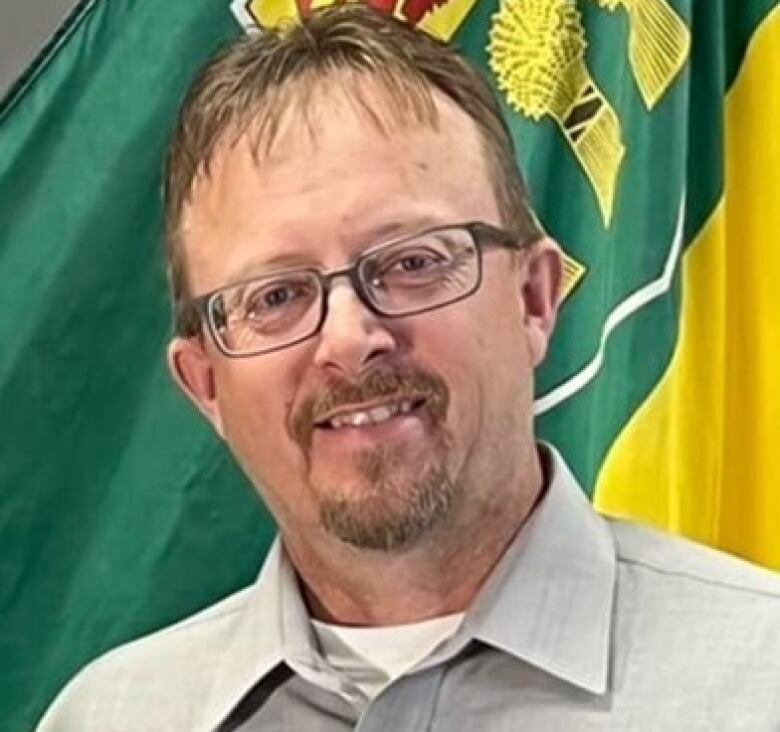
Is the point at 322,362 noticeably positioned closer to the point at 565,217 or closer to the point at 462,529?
the point at 462,529

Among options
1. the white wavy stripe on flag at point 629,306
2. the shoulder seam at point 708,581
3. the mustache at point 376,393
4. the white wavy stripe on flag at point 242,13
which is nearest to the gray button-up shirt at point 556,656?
the shoulder seam at point 708,581

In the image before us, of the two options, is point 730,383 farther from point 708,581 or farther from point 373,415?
point 373,415

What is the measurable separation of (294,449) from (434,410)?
0.08 metres

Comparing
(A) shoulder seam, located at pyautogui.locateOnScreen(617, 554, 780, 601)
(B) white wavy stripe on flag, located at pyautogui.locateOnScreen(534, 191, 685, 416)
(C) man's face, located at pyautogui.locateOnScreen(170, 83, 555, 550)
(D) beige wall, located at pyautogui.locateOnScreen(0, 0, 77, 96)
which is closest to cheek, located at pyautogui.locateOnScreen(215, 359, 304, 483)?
(C) man's face, located at pyautogui.locateOnScreen(170, 83, 555, 550)

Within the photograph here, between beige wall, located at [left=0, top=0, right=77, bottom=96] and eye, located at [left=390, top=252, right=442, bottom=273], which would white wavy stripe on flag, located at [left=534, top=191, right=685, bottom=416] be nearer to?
eye, located at [left=390, top=252, right=442, bottom=273]

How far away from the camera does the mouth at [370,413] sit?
3.23ft

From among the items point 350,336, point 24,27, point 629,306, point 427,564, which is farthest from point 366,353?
point 24,27

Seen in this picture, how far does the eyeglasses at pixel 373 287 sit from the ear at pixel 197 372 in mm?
54

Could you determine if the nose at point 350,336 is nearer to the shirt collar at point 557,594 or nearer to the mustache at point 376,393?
the mustache at point 376,393

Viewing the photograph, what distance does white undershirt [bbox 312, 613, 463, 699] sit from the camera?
1070mm

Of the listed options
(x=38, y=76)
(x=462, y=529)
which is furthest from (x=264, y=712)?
(x=38, y=76)

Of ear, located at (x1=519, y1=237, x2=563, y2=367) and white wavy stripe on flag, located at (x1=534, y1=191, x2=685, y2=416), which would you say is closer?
ear, located at (x1=519, y1=237, x2=563, y2=367)

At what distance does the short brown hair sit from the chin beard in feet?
0.47

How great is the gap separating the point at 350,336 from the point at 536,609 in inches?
7.7
